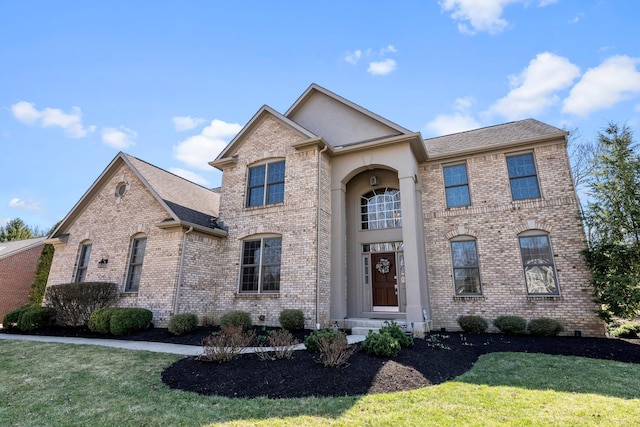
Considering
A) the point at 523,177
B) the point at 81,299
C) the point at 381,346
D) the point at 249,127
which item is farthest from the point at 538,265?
the point at 81,299

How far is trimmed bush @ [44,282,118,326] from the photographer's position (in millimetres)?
11078

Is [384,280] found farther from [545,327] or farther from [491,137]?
[491,137]

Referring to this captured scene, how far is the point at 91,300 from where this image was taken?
1109 cm

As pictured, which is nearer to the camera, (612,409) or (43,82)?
(612,409)

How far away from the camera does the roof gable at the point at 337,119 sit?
38.6 feet

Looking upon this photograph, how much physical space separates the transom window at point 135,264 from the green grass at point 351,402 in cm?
532

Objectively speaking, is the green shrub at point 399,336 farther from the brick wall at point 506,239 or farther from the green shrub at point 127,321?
the green shrub at point 127,321

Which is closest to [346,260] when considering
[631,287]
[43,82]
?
[631,287]

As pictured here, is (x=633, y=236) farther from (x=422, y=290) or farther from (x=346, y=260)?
(x=346, y=260)

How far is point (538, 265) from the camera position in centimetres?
1000

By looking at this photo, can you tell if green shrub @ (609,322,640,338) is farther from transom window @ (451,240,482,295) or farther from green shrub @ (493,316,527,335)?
transom window @ (451,240,482,295)

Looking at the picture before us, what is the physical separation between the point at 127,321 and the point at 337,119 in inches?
396

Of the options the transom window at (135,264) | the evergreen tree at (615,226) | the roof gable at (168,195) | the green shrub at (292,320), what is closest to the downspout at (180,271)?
the roof gable at (168,195)

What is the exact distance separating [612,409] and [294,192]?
30.1 feet
